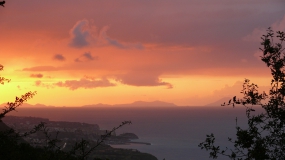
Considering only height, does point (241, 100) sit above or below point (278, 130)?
above

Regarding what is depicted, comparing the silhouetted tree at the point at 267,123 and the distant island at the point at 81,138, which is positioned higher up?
the silhouetted tree at the point at 267,123

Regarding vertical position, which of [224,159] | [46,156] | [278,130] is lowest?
[224,159]

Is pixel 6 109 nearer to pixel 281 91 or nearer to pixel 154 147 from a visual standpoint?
pixel 281 91

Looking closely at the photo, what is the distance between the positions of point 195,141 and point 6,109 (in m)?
144

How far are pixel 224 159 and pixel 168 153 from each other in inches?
784

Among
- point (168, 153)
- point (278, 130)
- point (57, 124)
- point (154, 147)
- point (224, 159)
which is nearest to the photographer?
point (278, 130)

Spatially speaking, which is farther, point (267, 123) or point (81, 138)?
point (81, 138)

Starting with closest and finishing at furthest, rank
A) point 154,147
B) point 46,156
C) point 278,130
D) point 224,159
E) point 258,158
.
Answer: point 258,158 < point 278,130 < point 46,156 < point 224,159 < point 154,147

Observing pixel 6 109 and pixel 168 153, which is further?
pixel 168 153

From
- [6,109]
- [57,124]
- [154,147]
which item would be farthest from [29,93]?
[57,124]

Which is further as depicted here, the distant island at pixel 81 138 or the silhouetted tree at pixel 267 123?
the distant island at pixel 81 138

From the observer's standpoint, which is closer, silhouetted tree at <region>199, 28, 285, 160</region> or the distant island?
silhouetted tree at <region>199, 28, 285, 160</region>

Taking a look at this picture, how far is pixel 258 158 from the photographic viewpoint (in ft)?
27.7

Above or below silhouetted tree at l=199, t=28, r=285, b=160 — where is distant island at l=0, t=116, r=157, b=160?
below
